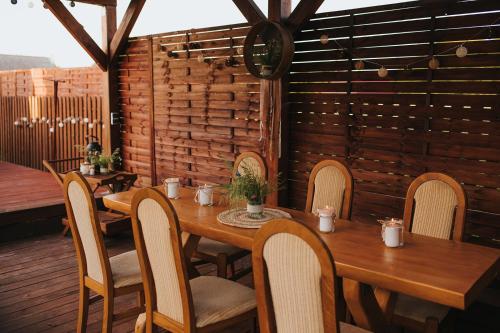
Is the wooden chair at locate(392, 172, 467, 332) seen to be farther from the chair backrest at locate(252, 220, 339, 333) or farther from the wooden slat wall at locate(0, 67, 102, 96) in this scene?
the wooden slat wall at locate(0, 67, 102, 96)

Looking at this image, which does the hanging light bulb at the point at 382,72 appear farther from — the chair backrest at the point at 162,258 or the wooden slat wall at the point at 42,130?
the wooden slat wall at the point at 42,130

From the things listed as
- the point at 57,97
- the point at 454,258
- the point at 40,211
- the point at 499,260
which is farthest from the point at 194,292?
the point at 57,97

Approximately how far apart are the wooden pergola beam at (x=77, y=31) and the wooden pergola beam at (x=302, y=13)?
2926mm

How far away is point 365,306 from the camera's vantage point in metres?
2.13

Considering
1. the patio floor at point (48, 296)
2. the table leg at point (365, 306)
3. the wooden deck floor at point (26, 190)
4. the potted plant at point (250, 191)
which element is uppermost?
the potted plant at point (250, 191)

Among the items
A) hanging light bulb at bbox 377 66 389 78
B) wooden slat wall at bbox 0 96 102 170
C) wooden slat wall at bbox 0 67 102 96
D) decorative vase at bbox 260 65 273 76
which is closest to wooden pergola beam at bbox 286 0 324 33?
decorative vase at bbox 260 65 273 76

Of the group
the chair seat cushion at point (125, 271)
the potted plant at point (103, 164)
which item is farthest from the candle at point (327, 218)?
the potted plant at point (103, 164)

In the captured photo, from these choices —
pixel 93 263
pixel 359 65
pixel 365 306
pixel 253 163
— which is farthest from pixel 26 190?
pixel 365 306

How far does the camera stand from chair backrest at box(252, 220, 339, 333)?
1.57 m

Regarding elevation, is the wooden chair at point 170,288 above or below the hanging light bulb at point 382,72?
below

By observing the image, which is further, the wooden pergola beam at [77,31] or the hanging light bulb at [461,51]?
the wooden pergola beam at [77,31]

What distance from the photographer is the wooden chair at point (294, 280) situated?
1571mm

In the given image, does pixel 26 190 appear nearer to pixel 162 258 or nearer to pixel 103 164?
pixel 103 164

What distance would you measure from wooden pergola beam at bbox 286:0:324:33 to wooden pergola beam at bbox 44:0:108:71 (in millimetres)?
2926
